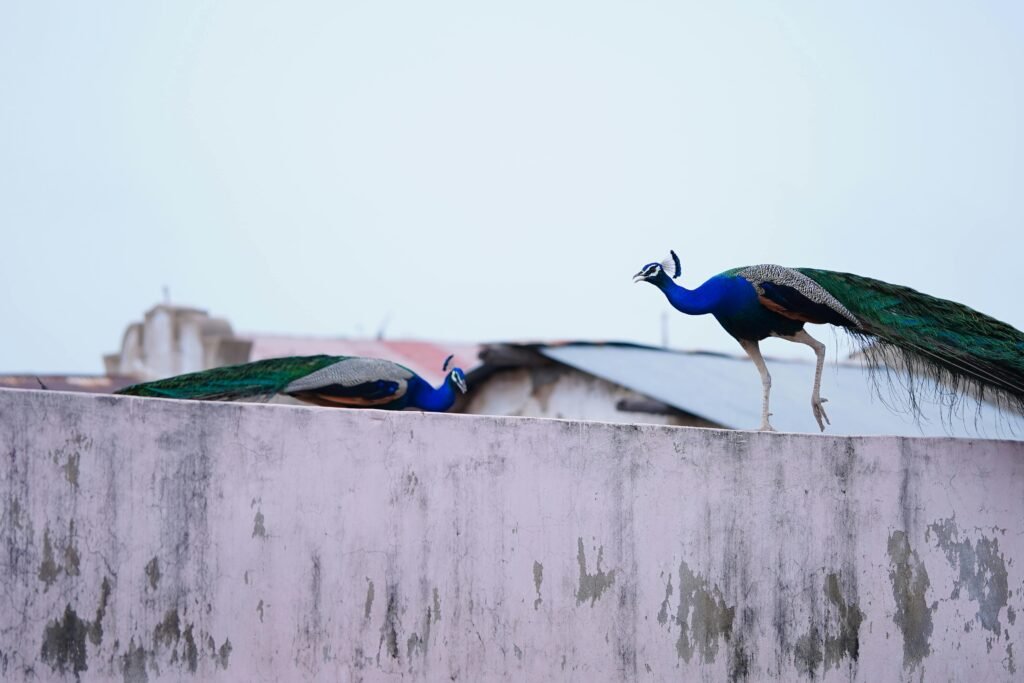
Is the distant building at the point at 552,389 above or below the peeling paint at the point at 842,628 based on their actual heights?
above

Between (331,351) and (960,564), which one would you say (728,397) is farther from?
(331,351)

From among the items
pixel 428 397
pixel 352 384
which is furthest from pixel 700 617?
pixel 428 397

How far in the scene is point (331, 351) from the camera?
1786cm

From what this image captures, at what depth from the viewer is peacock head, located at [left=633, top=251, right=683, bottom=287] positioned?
6.07m

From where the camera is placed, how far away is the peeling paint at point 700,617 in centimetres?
504

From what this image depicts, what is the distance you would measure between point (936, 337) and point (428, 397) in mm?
3127

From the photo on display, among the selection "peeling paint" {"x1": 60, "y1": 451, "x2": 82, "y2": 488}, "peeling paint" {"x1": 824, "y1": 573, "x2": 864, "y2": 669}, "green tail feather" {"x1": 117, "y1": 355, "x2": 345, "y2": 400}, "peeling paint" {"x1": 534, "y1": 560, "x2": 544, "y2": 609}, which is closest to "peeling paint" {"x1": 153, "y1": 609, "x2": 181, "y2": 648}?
"peeling paint" {"x1": 60, "y1": 451, "x2": 82, "y2": 488}

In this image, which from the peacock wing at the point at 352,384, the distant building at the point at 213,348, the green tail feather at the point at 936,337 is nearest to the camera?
the green tail feather at the point at 936,337

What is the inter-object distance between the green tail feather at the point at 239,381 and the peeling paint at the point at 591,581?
257 cm

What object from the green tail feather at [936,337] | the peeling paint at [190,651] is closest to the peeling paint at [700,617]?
the green tail feather at [936,337]

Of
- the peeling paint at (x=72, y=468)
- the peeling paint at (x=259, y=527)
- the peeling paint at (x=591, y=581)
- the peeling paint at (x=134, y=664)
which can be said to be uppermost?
the peeling paint at (x=72, y=468)

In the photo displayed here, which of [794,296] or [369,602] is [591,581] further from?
[794,296]

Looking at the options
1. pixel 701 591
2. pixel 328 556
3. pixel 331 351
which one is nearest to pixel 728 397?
pixel 701 591

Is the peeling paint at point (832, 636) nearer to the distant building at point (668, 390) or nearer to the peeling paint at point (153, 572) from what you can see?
the peeling paint at point (153, 572)
